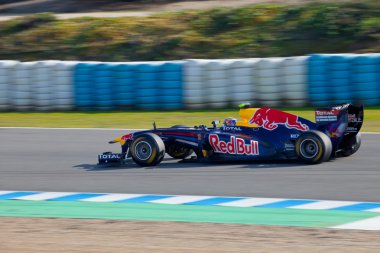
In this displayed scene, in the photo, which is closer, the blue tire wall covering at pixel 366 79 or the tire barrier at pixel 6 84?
the blue tire wall covering at pixel 366 79

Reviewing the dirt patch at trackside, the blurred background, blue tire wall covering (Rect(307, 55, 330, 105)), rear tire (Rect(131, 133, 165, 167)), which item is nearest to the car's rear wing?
rear tire (Rect(131, 133, 165, 167))

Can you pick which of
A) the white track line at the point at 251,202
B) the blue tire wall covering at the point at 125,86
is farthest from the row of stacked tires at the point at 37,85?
the white track line at the point at 251,202

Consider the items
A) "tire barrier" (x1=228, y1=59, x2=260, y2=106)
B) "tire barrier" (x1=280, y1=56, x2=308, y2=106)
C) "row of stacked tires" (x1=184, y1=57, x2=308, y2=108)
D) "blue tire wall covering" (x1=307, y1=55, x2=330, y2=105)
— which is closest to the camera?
"blue tire wall covering" (x1=307, y1=55, x2=330, y2=105)

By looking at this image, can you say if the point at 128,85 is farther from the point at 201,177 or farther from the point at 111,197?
the point at 111,197

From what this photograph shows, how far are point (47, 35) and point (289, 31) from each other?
27.1 ft

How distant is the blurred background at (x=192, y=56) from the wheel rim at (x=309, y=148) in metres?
6.88

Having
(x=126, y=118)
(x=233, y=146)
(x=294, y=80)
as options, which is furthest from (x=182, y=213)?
(x=294, y=80)

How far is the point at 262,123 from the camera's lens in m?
11.0

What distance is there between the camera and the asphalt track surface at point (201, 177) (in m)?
9.47

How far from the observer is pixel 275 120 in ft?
35.8

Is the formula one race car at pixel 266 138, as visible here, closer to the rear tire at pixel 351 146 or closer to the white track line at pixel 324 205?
the rear tire at pixel 351 146

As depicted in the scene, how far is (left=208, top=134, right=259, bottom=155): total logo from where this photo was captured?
1093cm

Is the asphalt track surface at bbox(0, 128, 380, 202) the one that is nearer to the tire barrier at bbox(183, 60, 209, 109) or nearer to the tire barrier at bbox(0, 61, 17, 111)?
the tire barrier at bbox(183, 60, 209, 109)

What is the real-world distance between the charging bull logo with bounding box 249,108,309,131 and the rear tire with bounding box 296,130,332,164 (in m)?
0.33
